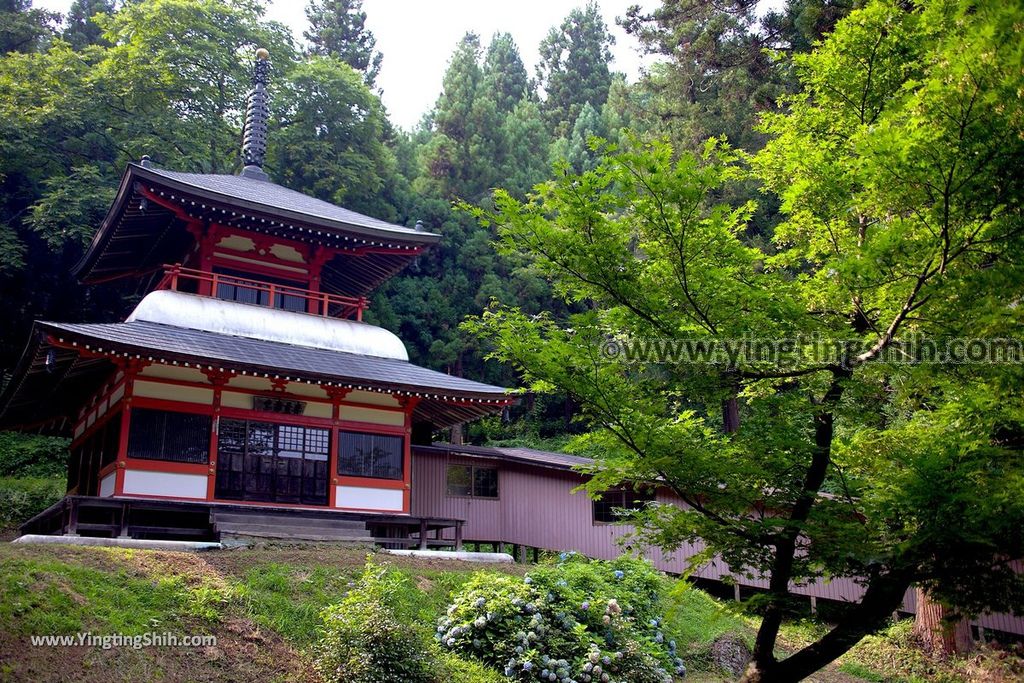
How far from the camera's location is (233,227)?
62.4 ft

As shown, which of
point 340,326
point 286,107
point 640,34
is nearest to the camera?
point 340,326

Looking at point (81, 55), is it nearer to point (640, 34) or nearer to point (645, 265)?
point (640, 34)

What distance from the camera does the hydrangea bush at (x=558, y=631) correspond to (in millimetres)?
11336

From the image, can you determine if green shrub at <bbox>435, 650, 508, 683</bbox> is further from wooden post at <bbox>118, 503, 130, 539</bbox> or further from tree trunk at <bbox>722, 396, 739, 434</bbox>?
tree trunk at <bbox>722, 396, 739, 434</bbox>

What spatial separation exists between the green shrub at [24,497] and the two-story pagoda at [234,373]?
11.4 ft

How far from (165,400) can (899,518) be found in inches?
546

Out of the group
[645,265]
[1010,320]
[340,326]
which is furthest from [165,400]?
[1010,320]

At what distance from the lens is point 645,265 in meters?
7.35

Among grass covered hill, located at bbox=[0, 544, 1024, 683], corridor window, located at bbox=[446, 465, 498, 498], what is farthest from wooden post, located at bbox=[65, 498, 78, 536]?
corridor window, located at bbox=[446, 465, 498, 498]

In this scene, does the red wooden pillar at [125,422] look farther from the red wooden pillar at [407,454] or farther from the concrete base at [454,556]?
the red wooden pillar at [407,454]

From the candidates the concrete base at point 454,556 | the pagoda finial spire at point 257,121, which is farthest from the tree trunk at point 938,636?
the pagoda finial spire at point 257,121

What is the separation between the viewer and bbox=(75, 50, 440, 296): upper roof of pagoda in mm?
17812

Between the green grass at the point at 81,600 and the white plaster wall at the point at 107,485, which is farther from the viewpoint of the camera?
the white plaster wall at the point at 107,485

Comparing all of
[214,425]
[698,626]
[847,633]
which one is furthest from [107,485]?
[847,633]
